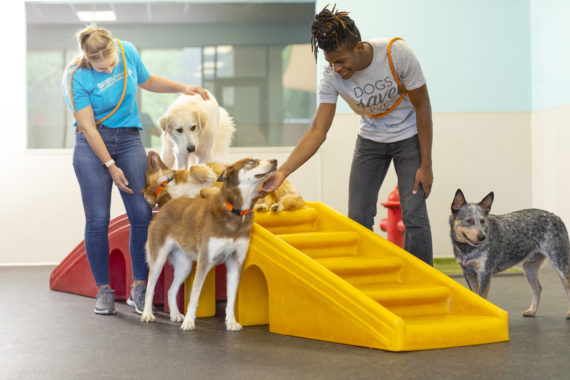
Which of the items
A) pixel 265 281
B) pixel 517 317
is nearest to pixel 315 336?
pixel 265 281

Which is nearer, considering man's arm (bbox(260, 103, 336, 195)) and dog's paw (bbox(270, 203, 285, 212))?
man's arm (bbox(260, 103, 336, 195))

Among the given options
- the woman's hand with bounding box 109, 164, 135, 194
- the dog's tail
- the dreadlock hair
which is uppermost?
the dreadlock hair

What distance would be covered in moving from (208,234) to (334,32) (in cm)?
116

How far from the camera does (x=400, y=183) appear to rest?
313 cm

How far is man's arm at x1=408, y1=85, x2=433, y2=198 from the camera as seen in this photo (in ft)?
9.68

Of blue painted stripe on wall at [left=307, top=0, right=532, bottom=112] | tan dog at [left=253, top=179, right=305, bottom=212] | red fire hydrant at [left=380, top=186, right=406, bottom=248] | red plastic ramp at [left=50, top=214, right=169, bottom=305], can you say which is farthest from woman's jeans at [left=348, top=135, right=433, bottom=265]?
blue painted stripe on wall at [left=307, top=0, right=532, bottom=112]

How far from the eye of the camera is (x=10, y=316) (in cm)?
364

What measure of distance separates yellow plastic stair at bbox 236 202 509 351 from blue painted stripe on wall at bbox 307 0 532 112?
3139 mm

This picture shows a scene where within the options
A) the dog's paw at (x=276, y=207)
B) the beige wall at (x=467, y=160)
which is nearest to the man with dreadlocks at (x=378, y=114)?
the dog's paw at (x=276, y=207)

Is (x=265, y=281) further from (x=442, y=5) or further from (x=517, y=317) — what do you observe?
(x=442, y=5)

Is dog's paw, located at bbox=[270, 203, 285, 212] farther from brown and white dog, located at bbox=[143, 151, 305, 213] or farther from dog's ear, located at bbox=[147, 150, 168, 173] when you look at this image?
dog's ear, located at bbox=[147, 150, 168, 173]

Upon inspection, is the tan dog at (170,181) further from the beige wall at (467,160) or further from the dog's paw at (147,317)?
the beige wall at (467,160)

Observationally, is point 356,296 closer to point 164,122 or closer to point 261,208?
point 261,208

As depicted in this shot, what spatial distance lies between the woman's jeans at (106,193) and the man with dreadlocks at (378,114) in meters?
0.83
